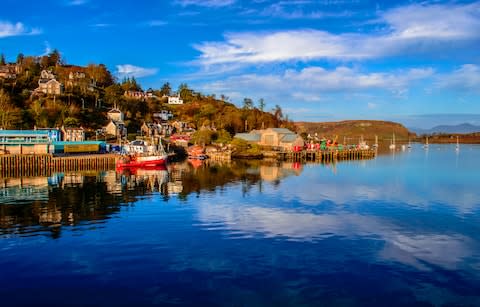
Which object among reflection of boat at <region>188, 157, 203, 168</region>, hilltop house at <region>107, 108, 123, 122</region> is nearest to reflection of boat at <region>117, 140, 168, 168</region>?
reflection of boat at <region>188, 157, 203, 168</region>

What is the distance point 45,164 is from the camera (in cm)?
6328

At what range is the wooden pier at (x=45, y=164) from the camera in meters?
59.6

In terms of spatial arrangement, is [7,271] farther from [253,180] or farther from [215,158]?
[215,158]

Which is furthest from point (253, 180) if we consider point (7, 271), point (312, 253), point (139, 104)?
point (139, 104)

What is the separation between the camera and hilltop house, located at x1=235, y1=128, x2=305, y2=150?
102 m

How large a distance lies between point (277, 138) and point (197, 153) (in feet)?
74.2

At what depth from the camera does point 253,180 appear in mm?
51969

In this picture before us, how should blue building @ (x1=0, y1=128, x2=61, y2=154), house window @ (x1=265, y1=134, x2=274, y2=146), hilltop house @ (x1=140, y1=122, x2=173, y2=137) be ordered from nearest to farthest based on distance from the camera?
blue building @ (x1=0, y1=128, x2=61, y2=154)
house window @ (x1=265, y1=134, x2=274, y2=146)
hilltop house @ (x1=140, y1=122, x2=173, y2=137)

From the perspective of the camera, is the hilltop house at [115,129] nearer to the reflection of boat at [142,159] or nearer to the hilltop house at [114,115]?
the hilltop house at [114,115]

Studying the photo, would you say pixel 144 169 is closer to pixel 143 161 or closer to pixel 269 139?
pixel 143 161

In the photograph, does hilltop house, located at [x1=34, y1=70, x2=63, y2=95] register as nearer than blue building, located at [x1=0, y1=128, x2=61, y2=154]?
No

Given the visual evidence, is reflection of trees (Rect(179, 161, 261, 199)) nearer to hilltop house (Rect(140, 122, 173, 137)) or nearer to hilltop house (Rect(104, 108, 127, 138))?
hilltop house (Rect(104, 108, 127, 138))

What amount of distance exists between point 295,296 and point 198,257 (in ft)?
19.7

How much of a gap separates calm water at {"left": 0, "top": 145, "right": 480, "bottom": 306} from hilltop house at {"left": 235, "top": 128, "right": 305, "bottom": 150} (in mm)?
60660
